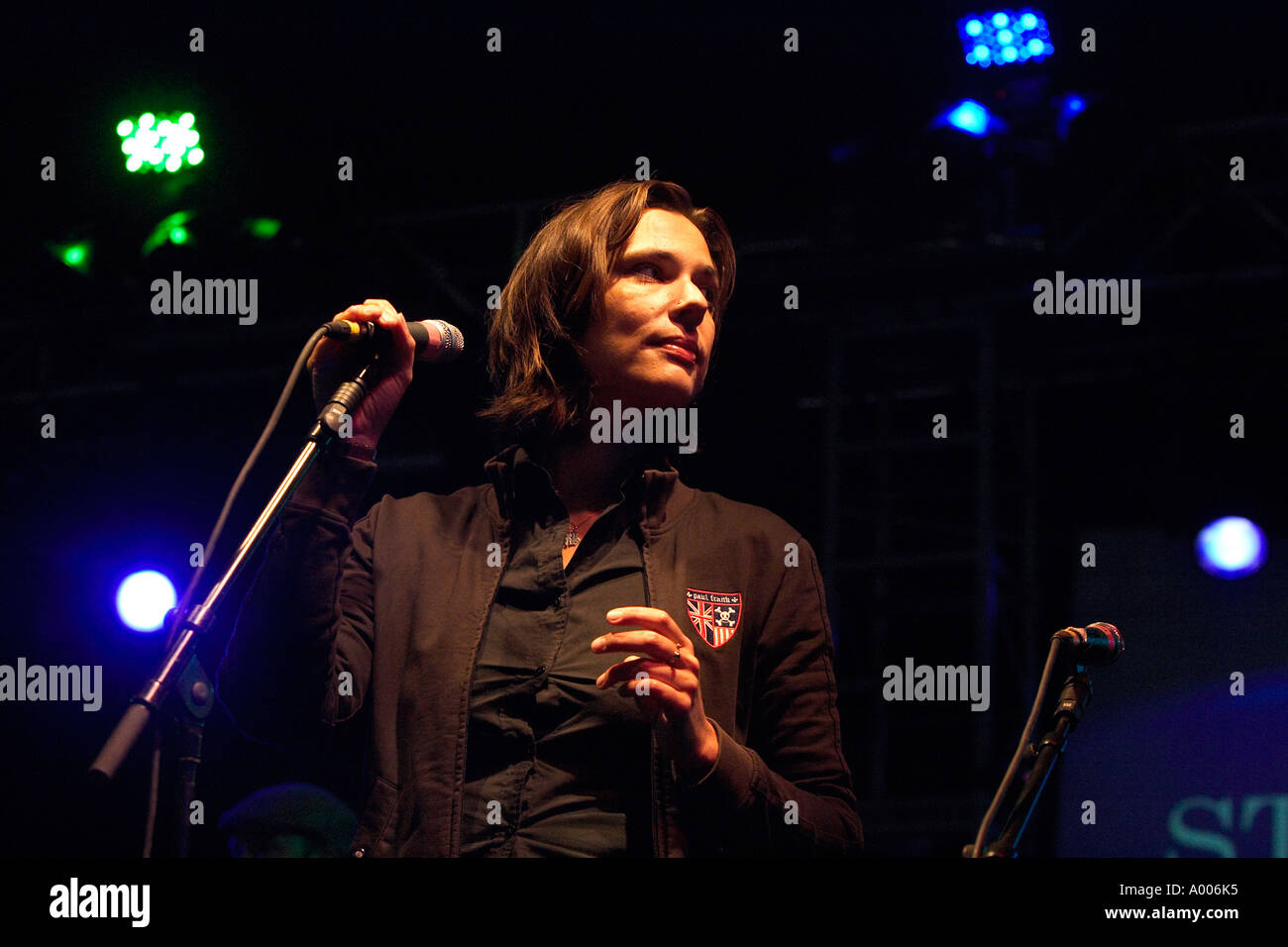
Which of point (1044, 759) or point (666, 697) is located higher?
point (666, 697)

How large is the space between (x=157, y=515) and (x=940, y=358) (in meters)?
3.35

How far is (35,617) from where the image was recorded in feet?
19.5

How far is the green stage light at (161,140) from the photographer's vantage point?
5270mm

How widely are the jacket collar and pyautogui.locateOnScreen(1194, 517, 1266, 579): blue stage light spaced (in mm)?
3429

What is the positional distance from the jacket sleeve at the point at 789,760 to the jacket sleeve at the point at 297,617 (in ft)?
1.91

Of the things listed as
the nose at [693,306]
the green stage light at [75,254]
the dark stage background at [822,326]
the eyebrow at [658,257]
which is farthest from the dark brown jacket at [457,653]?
the green stage light at [75,254]

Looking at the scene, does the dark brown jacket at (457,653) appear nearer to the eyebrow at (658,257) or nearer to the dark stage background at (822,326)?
the eyebrow at (658,257)

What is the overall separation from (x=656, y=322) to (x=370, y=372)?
564 millimetres

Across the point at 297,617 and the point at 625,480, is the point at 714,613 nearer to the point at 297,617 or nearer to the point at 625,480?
the point at 625,480

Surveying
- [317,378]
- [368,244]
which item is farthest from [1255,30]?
[317,378]

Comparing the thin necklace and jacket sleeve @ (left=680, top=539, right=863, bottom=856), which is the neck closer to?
the thin necklace

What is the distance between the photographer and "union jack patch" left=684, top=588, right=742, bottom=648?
224cm

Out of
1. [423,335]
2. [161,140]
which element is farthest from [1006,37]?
[423,335]

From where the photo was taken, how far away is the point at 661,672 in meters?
1.93
